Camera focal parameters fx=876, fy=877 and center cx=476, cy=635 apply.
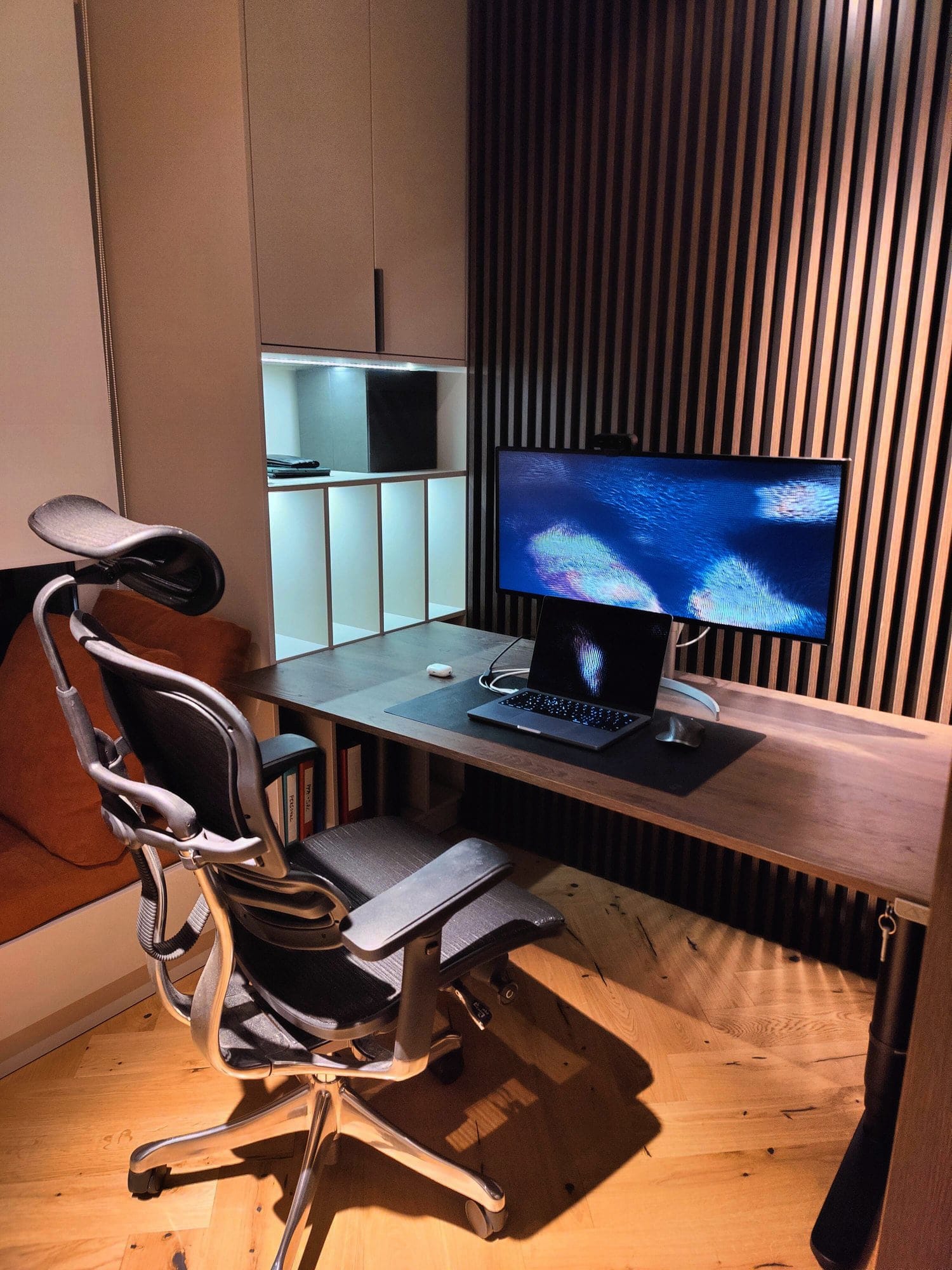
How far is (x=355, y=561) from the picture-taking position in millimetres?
2660

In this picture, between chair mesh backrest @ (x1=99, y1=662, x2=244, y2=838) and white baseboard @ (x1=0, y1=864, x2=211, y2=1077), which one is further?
white baseboard @ (x1=0, y1=864, x2=211, y2=1077)

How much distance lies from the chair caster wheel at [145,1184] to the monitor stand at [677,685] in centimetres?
146

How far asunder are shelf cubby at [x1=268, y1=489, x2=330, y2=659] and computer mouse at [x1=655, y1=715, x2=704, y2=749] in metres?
1.08

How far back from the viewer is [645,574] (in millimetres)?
2033

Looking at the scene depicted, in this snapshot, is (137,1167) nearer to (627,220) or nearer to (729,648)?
(729,648)

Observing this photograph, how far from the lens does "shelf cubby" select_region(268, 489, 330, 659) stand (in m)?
2.43

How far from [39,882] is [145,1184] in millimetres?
651

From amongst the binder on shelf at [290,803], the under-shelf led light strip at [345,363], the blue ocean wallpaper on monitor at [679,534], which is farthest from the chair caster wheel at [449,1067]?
the under-shelf led light strip at [345,363]

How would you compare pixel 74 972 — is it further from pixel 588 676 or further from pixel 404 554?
pixel 404 554

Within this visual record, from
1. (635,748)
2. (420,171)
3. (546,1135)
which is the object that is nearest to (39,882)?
(546,1135)

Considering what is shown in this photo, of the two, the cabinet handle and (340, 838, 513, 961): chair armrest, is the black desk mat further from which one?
the cabinet handle

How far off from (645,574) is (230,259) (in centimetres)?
127

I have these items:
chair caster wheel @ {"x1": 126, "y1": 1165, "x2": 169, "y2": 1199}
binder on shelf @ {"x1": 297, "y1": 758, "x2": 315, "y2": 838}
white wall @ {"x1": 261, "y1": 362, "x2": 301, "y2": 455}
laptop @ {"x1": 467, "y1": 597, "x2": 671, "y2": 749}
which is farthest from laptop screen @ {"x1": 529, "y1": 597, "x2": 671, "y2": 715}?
chair caster wheel @ {"x1": 126, "y1": 1165, "x2": 169, "y2": 1199}

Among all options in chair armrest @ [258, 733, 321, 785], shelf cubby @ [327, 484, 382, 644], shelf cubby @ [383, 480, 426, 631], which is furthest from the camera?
shelf cubby @ [383, 480, 426, 631]
